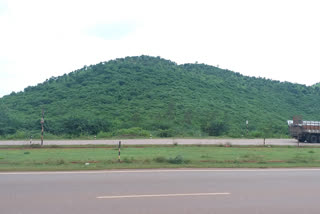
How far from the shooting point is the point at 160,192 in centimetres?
841

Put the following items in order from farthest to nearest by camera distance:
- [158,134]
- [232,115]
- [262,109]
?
[262,109] → [232,115] → [158,134]

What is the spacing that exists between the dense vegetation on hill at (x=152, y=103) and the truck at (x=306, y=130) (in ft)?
20.9

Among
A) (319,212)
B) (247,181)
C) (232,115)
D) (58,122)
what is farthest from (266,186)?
(232,115)

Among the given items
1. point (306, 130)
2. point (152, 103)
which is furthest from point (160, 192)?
point (152, 103)

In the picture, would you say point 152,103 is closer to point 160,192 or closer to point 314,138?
point 314,138

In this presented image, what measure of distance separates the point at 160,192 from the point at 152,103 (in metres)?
44.9

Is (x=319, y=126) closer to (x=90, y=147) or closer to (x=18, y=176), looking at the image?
(x=90, y=147)

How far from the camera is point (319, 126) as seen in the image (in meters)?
29.1

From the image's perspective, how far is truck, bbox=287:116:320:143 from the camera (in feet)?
94.0

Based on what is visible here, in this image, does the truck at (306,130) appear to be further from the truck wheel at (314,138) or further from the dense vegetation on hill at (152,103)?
the dense vegetation on hill at (152,103)

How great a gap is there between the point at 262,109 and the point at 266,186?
5362cm

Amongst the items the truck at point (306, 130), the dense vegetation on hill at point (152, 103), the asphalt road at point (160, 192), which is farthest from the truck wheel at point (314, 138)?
the asphalt road at point (160, 192)

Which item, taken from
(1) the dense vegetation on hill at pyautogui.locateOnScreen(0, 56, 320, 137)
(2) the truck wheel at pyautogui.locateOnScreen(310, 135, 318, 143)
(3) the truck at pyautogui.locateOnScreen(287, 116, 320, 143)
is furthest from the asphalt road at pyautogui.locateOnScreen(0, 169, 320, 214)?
(1) the dense vegetation on hill at pyautogui.locateOnScreen(0, 56, 320, 137)

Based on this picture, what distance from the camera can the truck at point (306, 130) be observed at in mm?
28656
